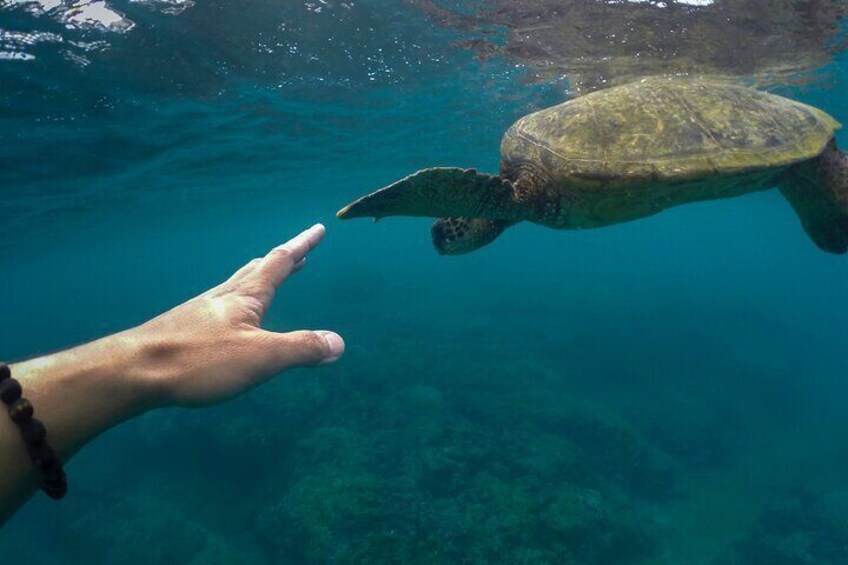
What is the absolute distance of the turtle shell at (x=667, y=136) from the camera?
4723mm

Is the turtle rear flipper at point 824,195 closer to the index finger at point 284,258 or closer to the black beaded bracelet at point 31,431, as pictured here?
the index finger at point 284,258

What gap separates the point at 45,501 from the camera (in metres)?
15.6

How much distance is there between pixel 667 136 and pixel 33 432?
17.8 ft

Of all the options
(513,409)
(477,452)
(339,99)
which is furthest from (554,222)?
(339,99)

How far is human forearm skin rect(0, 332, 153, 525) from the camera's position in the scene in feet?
6.00

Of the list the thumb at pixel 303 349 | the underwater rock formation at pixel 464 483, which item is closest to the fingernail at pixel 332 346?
the thumb at pixel 303 349

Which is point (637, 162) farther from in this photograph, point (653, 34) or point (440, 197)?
point (653, 34)

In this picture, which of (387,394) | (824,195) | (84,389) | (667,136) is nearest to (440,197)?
(667,136)

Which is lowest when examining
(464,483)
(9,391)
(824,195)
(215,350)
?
(464,483)

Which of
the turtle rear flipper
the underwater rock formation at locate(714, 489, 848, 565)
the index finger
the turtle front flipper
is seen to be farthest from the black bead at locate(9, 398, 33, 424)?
the underwater rock formation at locate(714, 489, 848, 565)

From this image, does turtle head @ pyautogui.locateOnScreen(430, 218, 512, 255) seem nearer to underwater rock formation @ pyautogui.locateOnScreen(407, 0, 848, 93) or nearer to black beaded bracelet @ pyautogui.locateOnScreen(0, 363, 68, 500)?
black beaded bracelet @ pyautogui.locateOnScreen(0, 363, 68, 500)

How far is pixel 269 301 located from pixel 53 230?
3563cm

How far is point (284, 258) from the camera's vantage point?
9.50 ft

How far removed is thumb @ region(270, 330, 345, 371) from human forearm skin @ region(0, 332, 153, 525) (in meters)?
0.61
